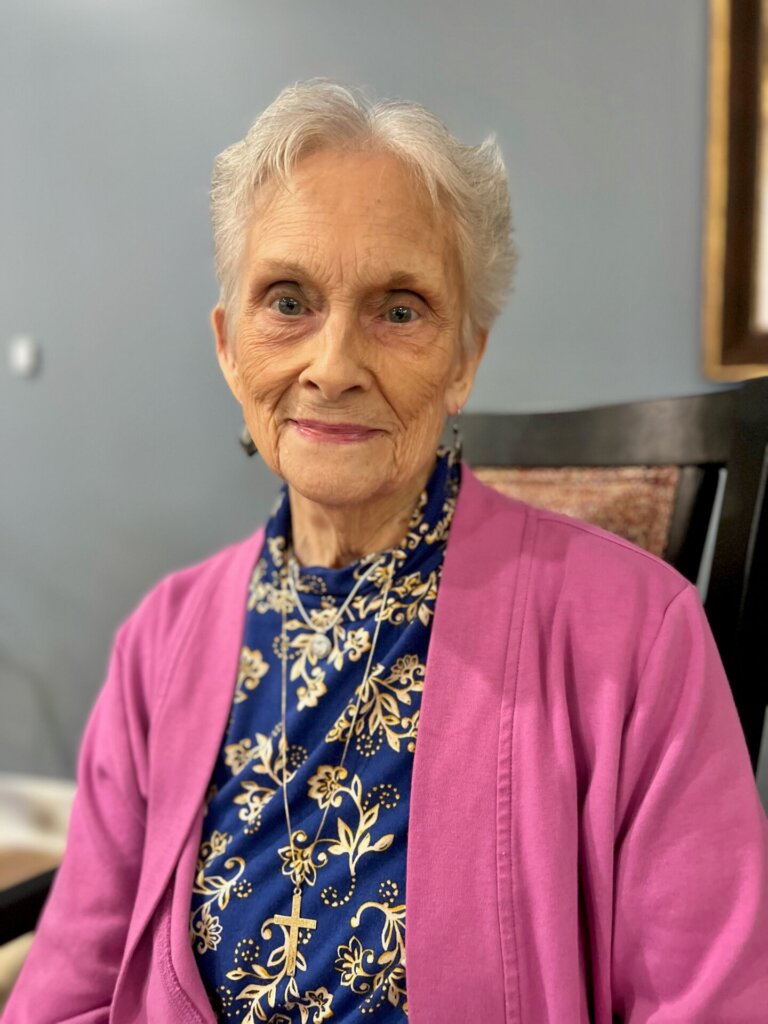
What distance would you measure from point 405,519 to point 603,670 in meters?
0.29

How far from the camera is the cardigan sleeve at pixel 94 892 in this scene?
38.5 inches

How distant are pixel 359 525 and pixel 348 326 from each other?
0.23 m

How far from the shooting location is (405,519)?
0.98 meters

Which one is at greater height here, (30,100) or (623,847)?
(30,100)

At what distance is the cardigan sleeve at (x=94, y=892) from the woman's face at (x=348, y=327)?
1.36ft

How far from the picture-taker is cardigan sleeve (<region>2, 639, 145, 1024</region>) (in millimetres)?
979

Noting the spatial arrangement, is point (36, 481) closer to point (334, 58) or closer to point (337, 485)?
point (334, 58)

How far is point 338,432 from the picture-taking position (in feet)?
2.86

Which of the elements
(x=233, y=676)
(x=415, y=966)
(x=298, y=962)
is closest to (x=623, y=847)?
(x=415, y=966)

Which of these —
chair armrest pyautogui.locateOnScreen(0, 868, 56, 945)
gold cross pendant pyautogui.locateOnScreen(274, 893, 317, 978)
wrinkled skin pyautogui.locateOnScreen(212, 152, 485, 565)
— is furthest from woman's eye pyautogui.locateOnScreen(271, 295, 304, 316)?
chair armrest pyautogui.locateOnScreen(0, 868, 56, 945)

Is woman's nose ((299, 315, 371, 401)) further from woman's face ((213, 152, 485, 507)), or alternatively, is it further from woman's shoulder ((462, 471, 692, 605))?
woman's shoulder ((462, 471, 692, 605))

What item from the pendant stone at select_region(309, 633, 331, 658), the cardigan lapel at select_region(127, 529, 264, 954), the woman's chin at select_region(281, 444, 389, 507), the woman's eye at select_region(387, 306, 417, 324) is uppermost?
the woman's eye at select_region(387, 306, 417, 324)

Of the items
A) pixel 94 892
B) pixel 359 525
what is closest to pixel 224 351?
pixel 359 525

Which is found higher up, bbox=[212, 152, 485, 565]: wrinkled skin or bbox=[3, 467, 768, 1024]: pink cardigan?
bbox=[212, 152, 485, 565]: wrinkled skin
